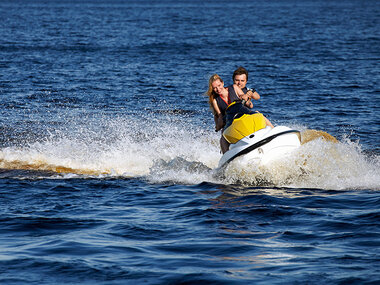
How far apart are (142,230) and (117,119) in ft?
33.8

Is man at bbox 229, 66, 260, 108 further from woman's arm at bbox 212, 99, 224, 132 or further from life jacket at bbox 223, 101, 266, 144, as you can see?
woman's arm at bbox 212, 99, 224, 132

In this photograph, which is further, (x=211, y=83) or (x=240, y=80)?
(x=240, y=80)

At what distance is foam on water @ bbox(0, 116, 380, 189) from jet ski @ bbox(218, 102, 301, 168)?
0.53ft

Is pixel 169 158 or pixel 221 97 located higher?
pixel 221 97

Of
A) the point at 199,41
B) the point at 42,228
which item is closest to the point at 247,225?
the point at 42,228

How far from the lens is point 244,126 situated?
10219 mm

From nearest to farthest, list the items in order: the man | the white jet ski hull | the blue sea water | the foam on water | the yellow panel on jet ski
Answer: the blue sea water < the white jet ski hull < the yellow panel on jet ski < the foam on water < the man

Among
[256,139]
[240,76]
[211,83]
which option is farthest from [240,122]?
[240,76]

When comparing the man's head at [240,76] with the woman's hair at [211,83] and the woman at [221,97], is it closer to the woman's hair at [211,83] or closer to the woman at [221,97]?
the woman at [221,97]

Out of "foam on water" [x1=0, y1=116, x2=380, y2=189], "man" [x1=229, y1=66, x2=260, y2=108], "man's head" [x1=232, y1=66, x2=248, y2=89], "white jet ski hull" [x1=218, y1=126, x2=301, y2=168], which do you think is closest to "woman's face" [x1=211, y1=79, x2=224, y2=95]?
"man" [x1=229, y1=66, x2=260, y2=108]

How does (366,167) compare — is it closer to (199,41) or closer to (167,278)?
(167,278)

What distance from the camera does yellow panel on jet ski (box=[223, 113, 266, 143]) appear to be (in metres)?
10.2

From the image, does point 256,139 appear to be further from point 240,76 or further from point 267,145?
point 240,76

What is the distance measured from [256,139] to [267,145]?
21 centimetres
